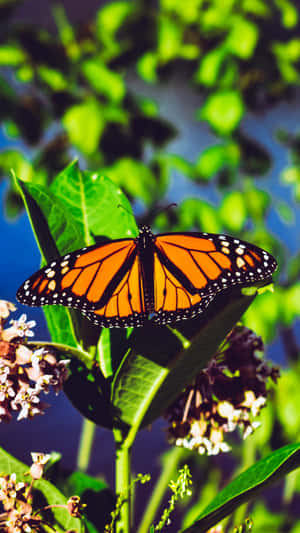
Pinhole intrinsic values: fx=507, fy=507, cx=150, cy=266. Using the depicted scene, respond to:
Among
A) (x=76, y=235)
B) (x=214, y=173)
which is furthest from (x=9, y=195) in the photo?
(x=76, y=235)

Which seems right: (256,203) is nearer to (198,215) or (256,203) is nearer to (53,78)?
(198,215)

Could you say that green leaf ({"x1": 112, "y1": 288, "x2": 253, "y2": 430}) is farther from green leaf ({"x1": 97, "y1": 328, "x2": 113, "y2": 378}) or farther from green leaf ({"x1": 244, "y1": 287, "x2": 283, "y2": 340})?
green leaf ({"x1": 244, "y1": 287, "x2": 283, "y2": 340})

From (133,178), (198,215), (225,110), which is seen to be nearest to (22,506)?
(133,178)

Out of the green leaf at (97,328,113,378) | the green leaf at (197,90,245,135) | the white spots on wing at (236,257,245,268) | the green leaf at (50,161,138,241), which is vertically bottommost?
the green leaf at (97,328,113,378)

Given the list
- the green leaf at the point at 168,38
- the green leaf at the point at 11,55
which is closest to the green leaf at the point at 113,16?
the green leaf at the point at 168,38

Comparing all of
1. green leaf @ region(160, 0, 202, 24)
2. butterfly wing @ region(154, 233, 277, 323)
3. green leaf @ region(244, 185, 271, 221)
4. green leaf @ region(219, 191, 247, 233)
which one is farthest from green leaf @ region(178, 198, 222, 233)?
butterfly wing @ region(154, 233, 277, 323)

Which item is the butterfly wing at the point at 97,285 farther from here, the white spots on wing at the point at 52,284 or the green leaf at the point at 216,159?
the green leaf at the point at 216,159
